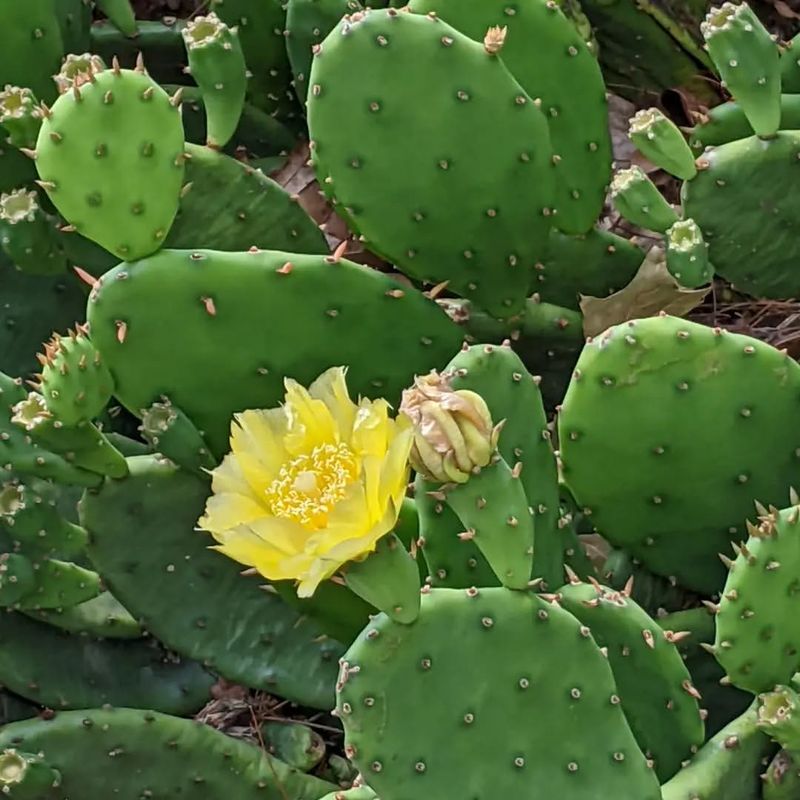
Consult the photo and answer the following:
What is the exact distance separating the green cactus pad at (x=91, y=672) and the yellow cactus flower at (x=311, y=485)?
2.69ft

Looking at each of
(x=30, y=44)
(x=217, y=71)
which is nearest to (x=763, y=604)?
(x=217, y=71)

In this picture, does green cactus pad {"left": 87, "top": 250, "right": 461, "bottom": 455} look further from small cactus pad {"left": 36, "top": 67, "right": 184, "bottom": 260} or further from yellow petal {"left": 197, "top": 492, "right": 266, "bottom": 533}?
yellow petal {"left": 197, "top": 492, "right": 266, "bottom": 533}

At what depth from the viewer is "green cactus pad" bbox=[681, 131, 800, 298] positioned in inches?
58.4

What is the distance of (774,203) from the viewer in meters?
1.52

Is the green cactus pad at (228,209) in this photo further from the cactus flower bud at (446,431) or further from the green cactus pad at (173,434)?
the cactus flower bud at (446,431)

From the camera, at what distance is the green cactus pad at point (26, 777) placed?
4.34 feet

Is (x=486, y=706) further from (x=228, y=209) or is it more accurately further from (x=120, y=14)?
(x=120, y=14)

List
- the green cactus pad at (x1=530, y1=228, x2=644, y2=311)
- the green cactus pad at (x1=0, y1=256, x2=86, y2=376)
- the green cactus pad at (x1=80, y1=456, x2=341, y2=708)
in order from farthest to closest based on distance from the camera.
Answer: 1. the green cactus pad at (x1=0, y1=256, x2=86, y2=376)
2. the green cactus pad at (x1=530, y1=228, x2=644, y2=311)
3. the green cactus pad at (x1=80, y1=456, x2=341, y2=708)

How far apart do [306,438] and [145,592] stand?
66 cm

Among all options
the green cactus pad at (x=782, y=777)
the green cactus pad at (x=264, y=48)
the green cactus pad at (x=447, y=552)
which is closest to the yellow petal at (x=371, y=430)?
the green cactus pad at (x=447, y=552)

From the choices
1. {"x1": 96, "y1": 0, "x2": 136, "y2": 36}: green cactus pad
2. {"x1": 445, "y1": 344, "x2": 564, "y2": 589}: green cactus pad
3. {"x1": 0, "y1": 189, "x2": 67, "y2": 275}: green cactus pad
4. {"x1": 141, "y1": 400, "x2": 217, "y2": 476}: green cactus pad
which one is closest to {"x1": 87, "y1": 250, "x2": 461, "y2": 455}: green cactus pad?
{"x1": 141, "y1": 400, "x2": 217, "y2": 476}: green cactus pad

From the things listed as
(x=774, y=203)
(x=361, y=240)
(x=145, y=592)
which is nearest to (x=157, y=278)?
(x=361, y=240)

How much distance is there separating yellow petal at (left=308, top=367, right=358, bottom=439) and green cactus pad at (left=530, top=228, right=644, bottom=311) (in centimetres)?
79

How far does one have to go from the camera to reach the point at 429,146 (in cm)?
136
